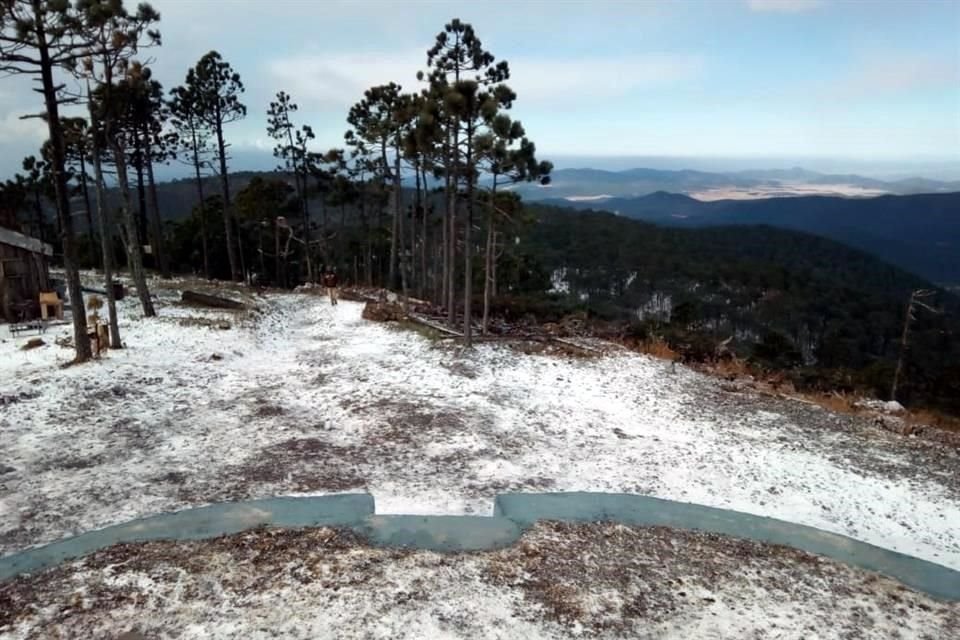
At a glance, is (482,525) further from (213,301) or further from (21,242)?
(21,242)

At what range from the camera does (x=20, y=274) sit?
18.1 metres

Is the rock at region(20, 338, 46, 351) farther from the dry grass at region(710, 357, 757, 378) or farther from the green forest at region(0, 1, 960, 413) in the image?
the dry grass at region(710, 357, 757, 378)

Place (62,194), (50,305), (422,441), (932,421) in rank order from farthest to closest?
(50,305)
(932,421)
(62,194)
(422,441)

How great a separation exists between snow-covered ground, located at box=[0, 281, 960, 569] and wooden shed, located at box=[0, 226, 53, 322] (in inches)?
124

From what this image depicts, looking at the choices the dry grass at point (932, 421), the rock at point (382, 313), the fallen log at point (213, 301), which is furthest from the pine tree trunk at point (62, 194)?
the dry grass at point (932, 421)

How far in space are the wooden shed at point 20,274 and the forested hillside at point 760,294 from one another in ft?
74.6

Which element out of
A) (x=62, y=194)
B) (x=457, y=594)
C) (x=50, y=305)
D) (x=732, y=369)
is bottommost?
(x=732, y=369)

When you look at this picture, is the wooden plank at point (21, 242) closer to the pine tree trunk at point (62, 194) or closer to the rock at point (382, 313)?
the pine tree trunk at point (62, 194)

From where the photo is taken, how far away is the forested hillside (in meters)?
36.5

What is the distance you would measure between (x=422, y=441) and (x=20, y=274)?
667 inches

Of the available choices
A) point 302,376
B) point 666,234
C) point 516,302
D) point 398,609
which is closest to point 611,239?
point 666,234

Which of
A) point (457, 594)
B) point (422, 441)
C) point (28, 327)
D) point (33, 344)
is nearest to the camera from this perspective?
point (457, 594)

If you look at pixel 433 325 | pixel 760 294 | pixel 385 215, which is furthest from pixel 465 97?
pixel 760 294

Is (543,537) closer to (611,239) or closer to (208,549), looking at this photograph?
(208,549)
